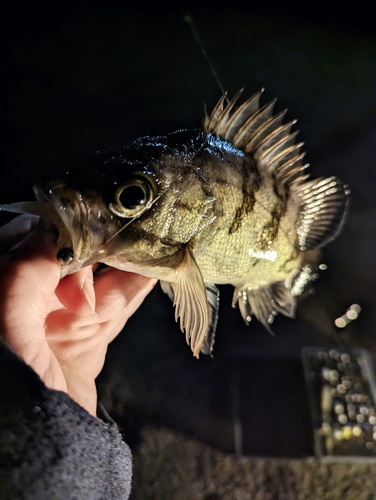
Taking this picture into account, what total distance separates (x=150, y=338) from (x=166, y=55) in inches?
152

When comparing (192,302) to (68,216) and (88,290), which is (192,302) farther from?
(68,216)

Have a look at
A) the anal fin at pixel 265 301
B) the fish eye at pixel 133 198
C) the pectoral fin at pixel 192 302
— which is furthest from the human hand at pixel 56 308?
the anal fin at pixel 265 301

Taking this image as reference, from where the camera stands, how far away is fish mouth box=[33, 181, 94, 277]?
0.95 m

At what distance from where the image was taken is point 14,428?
921 mm

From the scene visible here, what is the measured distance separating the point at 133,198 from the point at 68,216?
20 centimetres

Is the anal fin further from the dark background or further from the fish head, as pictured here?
the dark background

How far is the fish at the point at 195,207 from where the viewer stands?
1.02 meters

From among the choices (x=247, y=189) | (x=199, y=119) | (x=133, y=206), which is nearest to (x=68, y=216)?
(x=133, y=206)

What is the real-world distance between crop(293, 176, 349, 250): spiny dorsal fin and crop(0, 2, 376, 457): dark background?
4.77 ft

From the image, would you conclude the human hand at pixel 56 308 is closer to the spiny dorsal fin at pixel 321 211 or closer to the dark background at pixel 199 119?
the spiny dorsal fin at pixel 321 211

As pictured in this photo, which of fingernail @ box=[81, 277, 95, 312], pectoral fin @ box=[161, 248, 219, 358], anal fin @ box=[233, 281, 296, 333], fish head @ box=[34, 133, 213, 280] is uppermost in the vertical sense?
fish head @ box=[34, 133, 213, 280]

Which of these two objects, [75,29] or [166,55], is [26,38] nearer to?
[75,29]

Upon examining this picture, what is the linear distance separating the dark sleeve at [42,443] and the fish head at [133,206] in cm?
33

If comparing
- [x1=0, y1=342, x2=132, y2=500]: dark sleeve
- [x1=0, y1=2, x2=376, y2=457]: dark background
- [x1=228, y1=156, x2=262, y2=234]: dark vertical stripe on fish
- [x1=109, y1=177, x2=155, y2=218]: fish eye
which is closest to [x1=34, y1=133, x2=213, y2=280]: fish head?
[x1=109, y1=177, x2=155, y2=218]: fish eye
